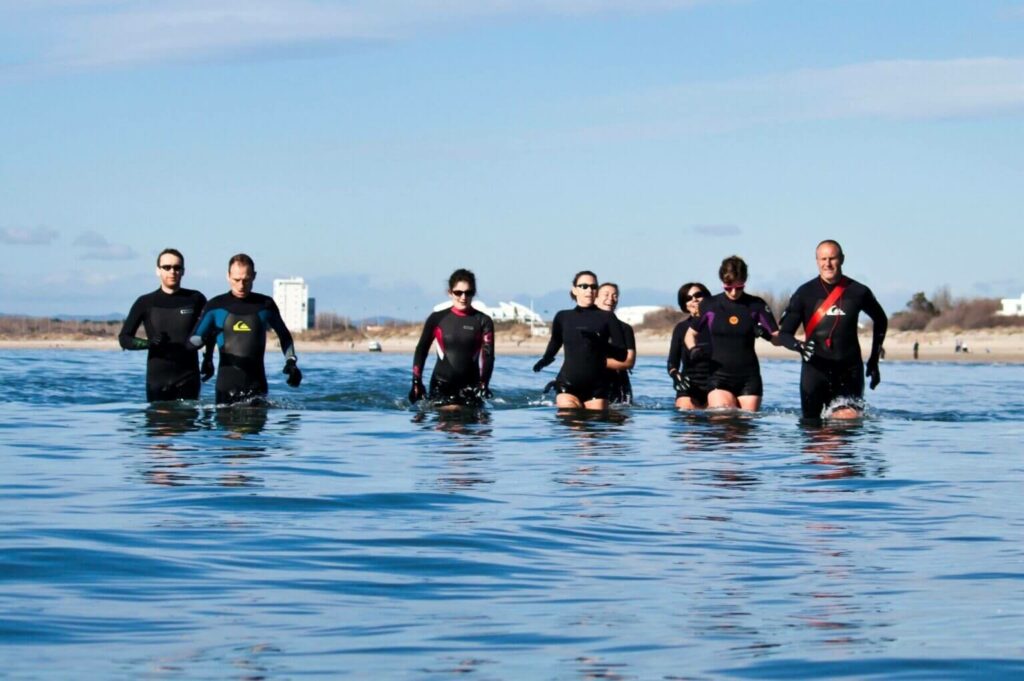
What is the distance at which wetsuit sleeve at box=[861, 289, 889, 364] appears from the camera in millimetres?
13586

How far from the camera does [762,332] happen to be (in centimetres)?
1424

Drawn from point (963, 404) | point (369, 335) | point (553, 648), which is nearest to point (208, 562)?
point (553, 648)

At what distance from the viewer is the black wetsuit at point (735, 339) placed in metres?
14.5

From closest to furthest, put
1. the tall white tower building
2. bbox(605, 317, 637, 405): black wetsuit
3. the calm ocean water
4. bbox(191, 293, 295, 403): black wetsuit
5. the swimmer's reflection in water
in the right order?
the calm ocean water → the swimmer's reflection in water → bbox(191, 293, 295, 403): black wetsuit → bbox(605, 317, 637, 405): black wetsuit → the tall white tower building

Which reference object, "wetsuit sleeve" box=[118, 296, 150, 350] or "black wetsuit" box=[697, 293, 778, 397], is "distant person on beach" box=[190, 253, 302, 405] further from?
"black wetsuit" box=[697, 293, 778, 397]

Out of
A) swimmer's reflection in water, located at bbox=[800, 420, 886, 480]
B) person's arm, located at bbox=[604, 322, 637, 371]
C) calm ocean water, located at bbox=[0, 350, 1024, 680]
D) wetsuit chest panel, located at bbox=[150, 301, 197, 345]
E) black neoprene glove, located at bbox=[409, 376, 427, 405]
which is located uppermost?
wetsuit chest panel, located at bbox=[150, 301, 197, 345]

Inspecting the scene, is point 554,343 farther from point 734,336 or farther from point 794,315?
point 794,315

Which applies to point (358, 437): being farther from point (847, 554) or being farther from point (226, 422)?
point (847, 554)

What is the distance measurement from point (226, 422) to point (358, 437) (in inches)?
48.6

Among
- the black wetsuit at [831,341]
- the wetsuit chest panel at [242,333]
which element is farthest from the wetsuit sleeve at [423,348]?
the black wetsuit at [831,341]

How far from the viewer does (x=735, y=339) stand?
14.5m

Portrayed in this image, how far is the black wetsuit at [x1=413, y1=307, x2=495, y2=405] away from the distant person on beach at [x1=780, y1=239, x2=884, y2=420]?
2849 mm

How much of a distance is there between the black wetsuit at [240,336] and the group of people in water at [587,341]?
11 millimetres

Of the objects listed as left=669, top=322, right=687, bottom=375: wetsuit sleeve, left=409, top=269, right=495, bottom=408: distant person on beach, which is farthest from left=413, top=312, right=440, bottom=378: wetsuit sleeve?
left=669, top=322, right=687, bottom=375: wetsuit sleeve
